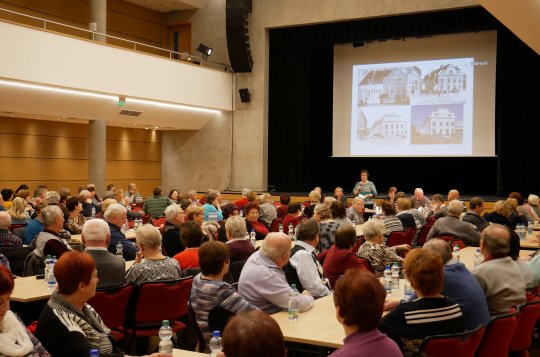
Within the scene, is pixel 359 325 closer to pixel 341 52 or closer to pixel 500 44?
pixel 500 44

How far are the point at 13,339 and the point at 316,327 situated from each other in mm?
1888

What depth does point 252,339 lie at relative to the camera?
2.15 meters

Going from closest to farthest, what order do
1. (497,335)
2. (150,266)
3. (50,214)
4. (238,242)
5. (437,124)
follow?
(497,335), (150,266), (50,214), (238,242), (437,124)

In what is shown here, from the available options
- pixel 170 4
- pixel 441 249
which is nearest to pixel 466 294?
pixel 441 249

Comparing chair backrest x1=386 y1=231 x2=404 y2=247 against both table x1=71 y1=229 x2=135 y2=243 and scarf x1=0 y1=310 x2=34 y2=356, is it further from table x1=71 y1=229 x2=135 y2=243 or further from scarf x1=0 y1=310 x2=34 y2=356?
scarf x1=0 y1=310 x2=34 y2=356

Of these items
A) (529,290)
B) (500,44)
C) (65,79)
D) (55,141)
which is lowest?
(529,290)

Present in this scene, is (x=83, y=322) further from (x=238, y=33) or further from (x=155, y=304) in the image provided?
(x=238, y=33)

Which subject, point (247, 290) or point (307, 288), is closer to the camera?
point (247, 290)

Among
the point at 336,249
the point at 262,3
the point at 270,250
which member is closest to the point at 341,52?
the point at 262,3

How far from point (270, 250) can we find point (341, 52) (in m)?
14.9

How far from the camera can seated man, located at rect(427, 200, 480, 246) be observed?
8.73 m

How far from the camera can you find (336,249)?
241 inches

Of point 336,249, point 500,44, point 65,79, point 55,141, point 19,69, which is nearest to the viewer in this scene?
point 336,249

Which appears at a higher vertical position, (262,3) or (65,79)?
(262,3)
